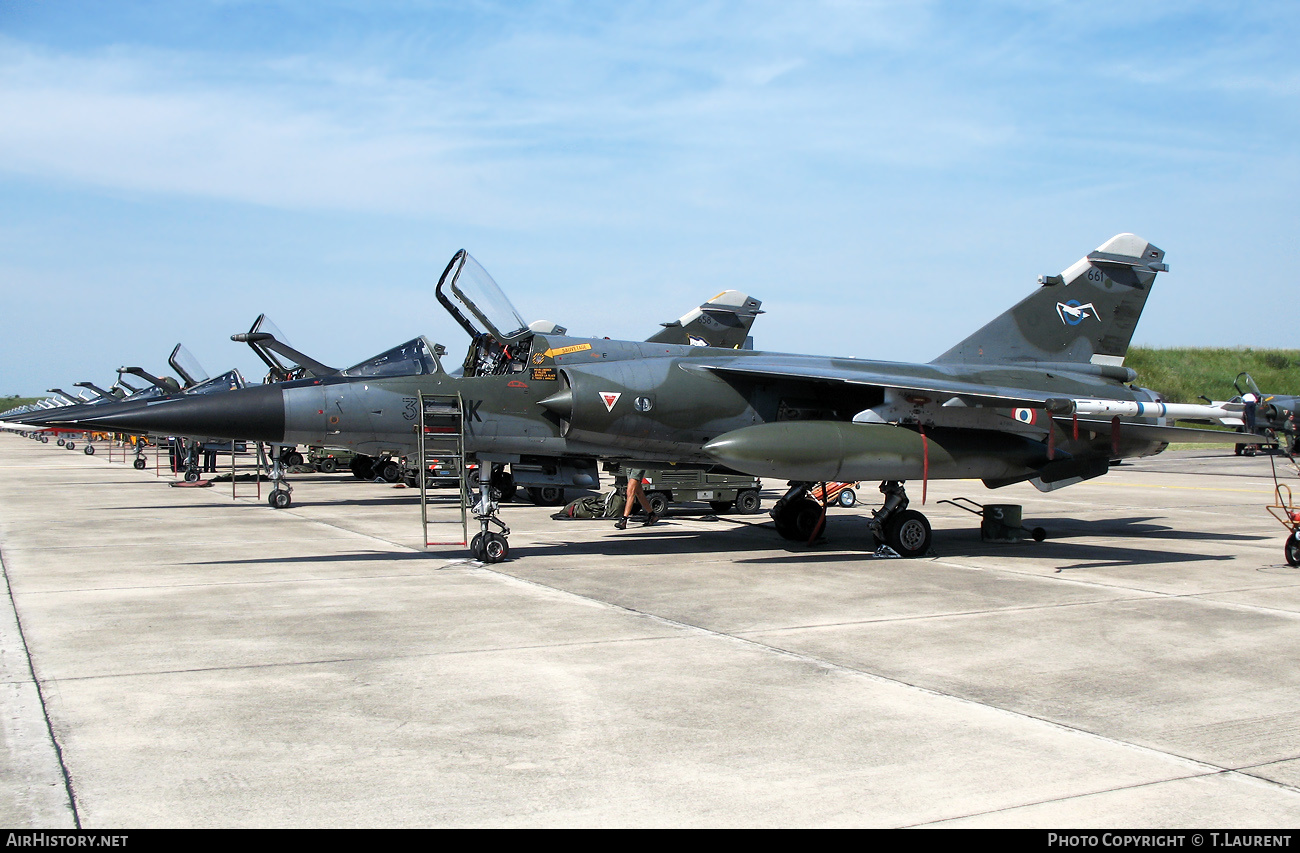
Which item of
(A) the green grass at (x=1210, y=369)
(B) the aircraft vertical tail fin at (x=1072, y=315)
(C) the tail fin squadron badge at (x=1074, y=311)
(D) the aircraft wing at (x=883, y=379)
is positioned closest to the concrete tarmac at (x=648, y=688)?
(D) the aircraft wing at (x=883, y=379)

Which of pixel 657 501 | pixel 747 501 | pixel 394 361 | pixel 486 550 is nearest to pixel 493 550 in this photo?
pixel 486 550

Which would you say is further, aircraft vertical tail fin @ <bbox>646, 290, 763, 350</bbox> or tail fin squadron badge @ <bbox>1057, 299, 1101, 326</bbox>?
aircraft vertical tail fin @ <bbox>646, 290, 763, 350</bbox>

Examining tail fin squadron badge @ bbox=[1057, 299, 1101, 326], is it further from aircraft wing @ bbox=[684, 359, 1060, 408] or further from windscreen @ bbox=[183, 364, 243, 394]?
windscreen @ bbox=[183, 364, 243, 394]

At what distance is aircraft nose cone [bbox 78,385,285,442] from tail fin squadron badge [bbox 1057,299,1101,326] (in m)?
10.4

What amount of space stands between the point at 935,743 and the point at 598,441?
7.04 m

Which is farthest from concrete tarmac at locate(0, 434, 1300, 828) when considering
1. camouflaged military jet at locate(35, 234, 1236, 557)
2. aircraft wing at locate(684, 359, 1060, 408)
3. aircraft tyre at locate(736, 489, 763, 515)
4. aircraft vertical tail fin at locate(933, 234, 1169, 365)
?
aircraft tyre at locate(736, 489, 763, 515)

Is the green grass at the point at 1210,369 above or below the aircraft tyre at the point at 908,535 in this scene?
above

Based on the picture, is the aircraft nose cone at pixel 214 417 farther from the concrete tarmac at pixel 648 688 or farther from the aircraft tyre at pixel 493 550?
the aircraft tyre at pixel 493 550

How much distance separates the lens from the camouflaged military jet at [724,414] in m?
10.9

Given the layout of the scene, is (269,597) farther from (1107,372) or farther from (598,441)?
(1107,372)

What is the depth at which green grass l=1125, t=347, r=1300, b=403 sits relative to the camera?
60.0m

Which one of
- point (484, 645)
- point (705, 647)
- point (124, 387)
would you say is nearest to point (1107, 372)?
point (705, 647)

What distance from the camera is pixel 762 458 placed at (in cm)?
1036

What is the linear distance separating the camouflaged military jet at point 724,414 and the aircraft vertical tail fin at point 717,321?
7031 mm
